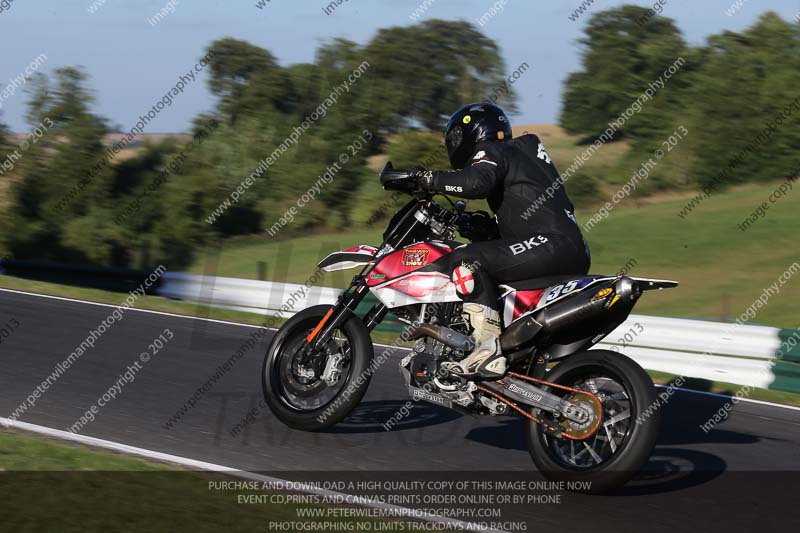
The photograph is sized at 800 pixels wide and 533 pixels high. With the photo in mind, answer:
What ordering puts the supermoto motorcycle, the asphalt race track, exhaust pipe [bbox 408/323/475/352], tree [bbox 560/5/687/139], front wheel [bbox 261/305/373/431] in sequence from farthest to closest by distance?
1. tree [bbox 560/5/687/139]
2. front wheel [bbox 261/305/373/431]
3. exhaust pipe [bbox 408/323/475/352]
4. the supermoto motorcycle
5. the asphalt race track

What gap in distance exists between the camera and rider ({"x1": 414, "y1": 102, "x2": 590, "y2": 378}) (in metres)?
5.79

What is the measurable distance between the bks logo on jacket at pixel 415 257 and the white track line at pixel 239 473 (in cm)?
151

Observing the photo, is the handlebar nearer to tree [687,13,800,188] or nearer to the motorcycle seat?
the motorcycle seat

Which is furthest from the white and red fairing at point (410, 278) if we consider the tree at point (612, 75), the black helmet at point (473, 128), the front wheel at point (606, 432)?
the tree at point (612, 75)

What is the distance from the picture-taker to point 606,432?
536 cm

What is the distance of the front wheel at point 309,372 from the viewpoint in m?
6.24

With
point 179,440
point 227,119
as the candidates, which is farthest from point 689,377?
point 227,119

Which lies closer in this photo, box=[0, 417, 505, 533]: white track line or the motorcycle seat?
box=[0, 417, 505, 533]: white track line

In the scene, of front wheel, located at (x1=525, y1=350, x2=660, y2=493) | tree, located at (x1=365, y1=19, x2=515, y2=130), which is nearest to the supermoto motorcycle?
front wheel, located at (x1=525, y1=350, x2=660, y2=493)

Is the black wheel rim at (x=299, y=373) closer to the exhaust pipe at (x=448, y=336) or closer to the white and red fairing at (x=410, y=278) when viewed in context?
the white and red fairing at (x=410, y=278)

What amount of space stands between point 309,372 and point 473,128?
5.96ft

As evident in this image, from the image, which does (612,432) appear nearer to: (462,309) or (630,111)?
(462,309)

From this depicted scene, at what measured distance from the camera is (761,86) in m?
40.0

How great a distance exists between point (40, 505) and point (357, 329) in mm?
2274
